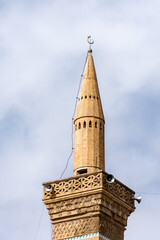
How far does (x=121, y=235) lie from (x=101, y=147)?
2.74m

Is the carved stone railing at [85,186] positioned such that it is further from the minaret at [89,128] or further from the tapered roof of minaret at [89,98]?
the tapered roof of minaret at [89,98]

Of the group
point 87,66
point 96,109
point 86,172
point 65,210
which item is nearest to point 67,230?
point 65,210

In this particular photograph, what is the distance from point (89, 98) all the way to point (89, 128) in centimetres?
109

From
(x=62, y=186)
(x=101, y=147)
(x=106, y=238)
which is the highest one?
(x=101, y=147)

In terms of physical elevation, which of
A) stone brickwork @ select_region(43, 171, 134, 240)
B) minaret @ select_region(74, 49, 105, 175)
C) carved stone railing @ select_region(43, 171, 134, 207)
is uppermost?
minaret @ select_region(74, 49, 105, 175)

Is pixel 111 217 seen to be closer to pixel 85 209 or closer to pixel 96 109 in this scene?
pixel 85 209

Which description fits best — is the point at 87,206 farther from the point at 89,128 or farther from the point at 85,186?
the point at 89,128

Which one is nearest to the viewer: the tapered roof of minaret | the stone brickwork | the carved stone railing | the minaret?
the stone brickwork

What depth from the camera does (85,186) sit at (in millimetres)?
20719

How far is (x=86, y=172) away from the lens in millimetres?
21547

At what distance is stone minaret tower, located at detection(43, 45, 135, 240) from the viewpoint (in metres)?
20.5

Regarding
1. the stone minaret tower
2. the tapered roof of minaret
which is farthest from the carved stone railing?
the tapered roof of minaret

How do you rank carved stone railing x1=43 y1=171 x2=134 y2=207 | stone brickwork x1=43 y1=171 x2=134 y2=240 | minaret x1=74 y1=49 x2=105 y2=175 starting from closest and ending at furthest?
stone brickwork x1=43 y1=171 x2=134 y2=240 < carved stone railing x1=43 y1=171 x2=134 y2=207 < minaret x1=74 y1=49 x2=105 y2=175

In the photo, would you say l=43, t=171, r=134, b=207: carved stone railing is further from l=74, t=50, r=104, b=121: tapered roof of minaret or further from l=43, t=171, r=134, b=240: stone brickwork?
l=74, t=50, r=104, b=121: tapered roof of minaret
